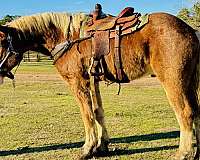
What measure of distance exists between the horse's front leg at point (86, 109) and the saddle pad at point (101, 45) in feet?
1.74

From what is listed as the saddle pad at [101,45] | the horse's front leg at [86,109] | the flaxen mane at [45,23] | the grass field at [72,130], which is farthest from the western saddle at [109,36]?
the grass field at [72,130]

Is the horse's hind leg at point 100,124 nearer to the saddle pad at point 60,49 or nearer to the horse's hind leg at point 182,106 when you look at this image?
the saddle pad at point 60,49

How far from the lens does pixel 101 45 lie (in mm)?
6062

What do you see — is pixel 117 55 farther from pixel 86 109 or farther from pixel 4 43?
pixel 4 43

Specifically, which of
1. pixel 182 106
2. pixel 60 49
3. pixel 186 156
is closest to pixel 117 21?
pixel 60 49

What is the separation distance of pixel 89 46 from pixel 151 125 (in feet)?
12.4

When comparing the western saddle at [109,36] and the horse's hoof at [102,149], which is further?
the horse's hoof at [102,149]

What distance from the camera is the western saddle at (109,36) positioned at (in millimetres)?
5938

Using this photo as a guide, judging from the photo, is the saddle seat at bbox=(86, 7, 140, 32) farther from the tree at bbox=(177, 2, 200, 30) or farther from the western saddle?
the tree at bbox=(177, 2, 200, 30)

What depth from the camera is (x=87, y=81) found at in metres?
6.33

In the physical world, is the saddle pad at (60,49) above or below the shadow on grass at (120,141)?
above

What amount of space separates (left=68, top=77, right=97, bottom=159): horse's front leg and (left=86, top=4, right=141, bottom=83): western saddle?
12.5 inches

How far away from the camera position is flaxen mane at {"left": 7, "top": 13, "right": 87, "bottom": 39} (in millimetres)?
6621

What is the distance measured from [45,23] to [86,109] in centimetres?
163
